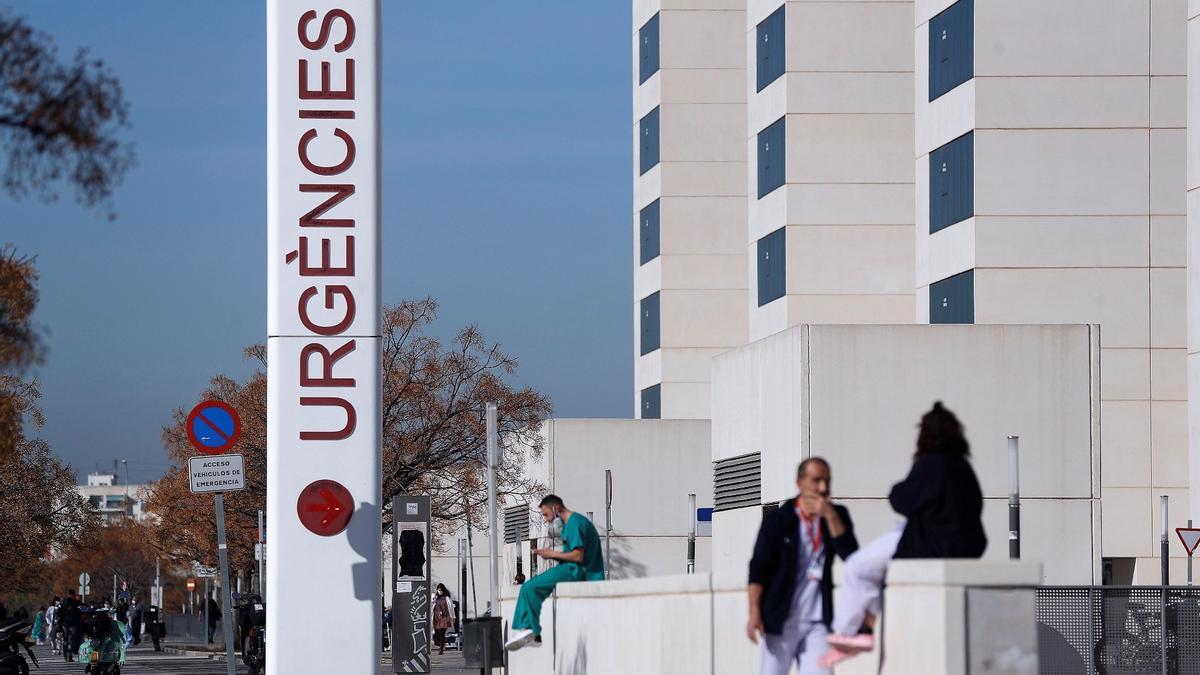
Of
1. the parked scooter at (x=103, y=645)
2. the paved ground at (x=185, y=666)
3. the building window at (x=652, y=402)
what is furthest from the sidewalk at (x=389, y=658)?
the building window at (x=652, y=402)

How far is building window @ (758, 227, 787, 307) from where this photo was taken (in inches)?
2126

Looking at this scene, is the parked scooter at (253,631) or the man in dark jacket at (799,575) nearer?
the man in dark jacket at (799,575)

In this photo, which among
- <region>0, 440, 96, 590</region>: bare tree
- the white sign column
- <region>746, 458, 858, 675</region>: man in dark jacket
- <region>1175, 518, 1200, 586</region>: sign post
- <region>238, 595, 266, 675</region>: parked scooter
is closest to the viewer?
<region>746, 458, 858, 675</region>: man in dark jacket

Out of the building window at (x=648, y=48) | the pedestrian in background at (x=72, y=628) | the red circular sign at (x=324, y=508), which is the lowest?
the pedestrian in background at (x=72, y=628)

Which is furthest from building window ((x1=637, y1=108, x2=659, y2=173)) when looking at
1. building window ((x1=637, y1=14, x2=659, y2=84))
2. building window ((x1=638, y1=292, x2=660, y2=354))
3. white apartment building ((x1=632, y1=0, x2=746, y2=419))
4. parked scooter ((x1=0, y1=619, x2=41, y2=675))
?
parked scooter ((x1=0, y1=619, x2=41, y2=675))

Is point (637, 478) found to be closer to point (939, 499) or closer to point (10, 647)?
point (10, 647)

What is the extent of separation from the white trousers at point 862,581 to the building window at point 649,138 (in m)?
57.6

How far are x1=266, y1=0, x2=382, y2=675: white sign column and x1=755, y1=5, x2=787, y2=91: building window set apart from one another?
3738 cm

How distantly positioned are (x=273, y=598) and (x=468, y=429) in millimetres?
38230

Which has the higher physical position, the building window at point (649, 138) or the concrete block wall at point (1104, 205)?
the building window at point (649, 138)

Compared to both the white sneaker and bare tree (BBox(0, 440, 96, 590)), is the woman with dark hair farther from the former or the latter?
bare tree (BBox(0, 440, 96, 590))

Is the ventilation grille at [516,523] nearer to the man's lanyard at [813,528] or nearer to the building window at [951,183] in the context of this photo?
the building window at [951,183]

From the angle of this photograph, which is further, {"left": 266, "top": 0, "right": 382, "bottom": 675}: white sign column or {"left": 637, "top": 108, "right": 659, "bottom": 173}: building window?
{"left": 637, "top": 108, "right": 659, "bottom": 173}: building window

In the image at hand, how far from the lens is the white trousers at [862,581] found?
10.8m
